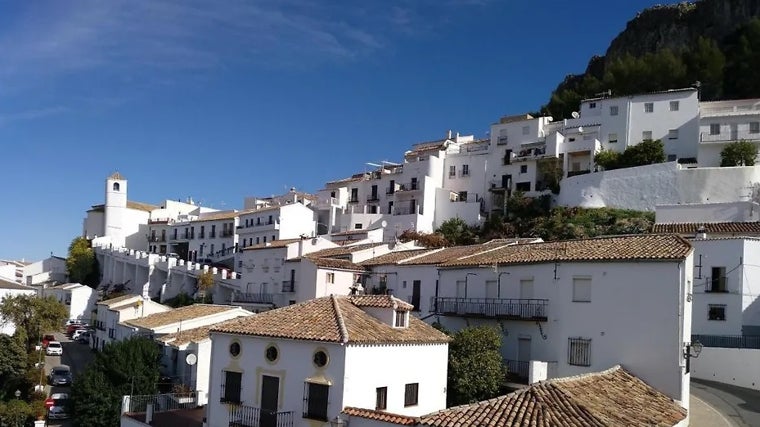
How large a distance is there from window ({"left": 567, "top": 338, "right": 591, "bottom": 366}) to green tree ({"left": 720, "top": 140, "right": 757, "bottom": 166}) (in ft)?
105

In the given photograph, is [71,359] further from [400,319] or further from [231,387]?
[400,319]

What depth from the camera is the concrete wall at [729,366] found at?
963 inches

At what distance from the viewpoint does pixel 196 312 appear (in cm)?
3534

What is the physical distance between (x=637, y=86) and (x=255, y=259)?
42.8 meters

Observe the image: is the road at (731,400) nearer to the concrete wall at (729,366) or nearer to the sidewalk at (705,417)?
the sidewalk at (705,417)

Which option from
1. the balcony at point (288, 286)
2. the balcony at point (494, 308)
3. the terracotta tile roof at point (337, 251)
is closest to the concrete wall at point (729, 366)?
the balcony at point (494, 308)

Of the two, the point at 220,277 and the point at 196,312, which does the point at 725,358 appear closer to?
the point at 196,312

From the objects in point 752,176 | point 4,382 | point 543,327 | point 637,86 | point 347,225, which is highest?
point 637,86

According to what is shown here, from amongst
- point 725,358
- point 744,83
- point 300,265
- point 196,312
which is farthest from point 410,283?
point 744,83

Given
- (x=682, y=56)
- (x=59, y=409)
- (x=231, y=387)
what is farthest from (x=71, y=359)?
(x=682, y=56)

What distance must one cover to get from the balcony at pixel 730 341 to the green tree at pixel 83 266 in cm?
6684

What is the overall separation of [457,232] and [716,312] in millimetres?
27884

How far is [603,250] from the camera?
22984mm

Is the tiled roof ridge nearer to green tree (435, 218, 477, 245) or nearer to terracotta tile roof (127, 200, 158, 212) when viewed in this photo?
green tree (435, 218, 477, 245)
